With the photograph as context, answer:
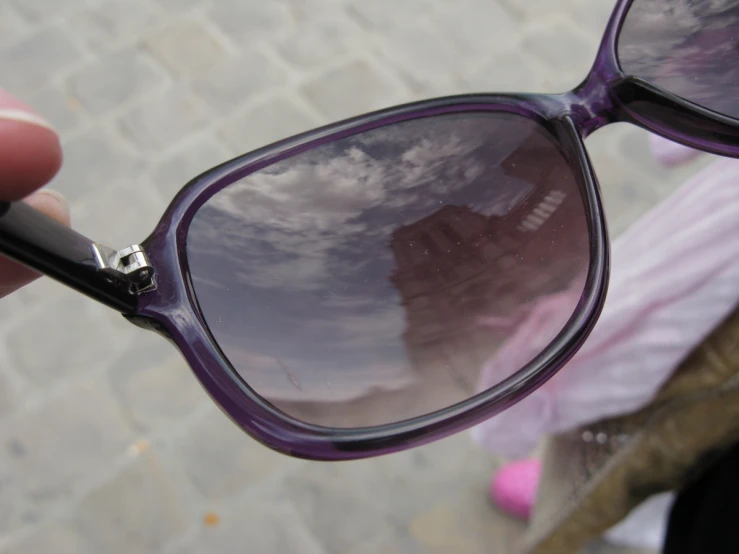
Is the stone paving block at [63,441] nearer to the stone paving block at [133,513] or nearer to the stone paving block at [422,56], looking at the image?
the stone paving block at [133,513]

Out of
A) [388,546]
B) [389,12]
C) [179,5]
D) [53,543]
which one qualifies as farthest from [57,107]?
[388,546]

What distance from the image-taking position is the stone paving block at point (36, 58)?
1.42 meters

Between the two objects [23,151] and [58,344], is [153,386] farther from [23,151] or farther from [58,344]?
[23,151]

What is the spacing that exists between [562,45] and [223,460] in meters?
1.17

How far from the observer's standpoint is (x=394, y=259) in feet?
1.51

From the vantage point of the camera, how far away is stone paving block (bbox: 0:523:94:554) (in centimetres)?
102

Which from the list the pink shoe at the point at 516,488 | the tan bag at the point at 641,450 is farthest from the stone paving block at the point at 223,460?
the tan bag at the point at 641,450

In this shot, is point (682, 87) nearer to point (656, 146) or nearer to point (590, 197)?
point (590, 197)

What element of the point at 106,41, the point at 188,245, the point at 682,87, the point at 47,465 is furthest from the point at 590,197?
the point at 106,41

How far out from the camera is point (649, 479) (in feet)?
2.19

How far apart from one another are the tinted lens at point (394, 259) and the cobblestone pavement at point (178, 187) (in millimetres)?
710

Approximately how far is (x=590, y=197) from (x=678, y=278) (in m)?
0.16

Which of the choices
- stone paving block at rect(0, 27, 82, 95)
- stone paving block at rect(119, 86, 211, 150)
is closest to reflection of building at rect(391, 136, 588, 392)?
stone paving block at rect(119, 86, 211, 150)

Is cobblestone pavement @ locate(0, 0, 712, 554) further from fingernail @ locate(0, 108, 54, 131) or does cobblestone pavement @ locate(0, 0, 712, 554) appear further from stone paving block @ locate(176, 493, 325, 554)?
fingernail @ locate(0, 108, 54, 131)
